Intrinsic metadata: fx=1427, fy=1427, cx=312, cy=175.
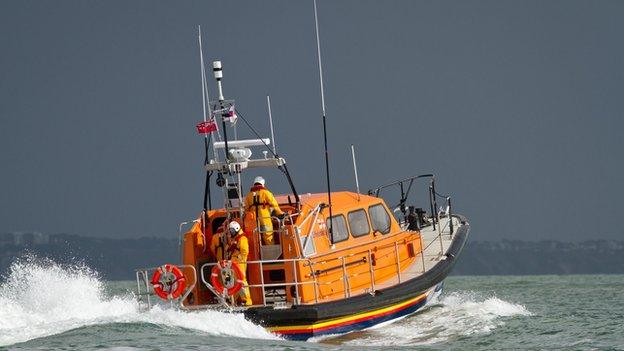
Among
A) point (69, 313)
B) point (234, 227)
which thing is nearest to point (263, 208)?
point (234, 227)

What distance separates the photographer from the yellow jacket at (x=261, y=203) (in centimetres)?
1748

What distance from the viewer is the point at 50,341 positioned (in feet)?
50.1

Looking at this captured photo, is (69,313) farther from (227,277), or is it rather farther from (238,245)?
(238,245)

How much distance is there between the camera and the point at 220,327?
1619 centimetres

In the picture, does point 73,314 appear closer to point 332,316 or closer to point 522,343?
point 332,316

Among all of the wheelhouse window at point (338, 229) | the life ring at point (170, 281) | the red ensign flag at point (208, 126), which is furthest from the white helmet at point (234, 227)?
the wheelhouse window at point (338, 229)

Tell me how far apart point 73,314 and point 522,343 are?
5554 mm

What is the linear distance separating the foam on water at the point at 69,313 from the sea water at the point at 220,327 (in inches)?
0.4

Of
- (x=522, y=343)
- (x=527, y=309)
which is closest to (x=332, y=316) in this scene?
(x=522, y=343)

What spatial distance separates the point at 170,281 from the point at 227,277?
0.85m

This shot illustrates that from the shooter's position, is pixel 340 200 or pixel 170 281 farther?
pixel 340 200

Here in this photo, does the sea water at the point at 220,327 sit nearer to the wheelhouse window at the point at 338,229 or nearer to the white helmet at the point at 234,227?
the white helmet at the point at 234,227

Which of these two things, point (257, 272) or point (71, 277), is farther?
point (71, 277)

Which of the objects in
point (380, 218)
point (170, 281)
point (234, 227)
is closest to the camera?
point (234, 227)
